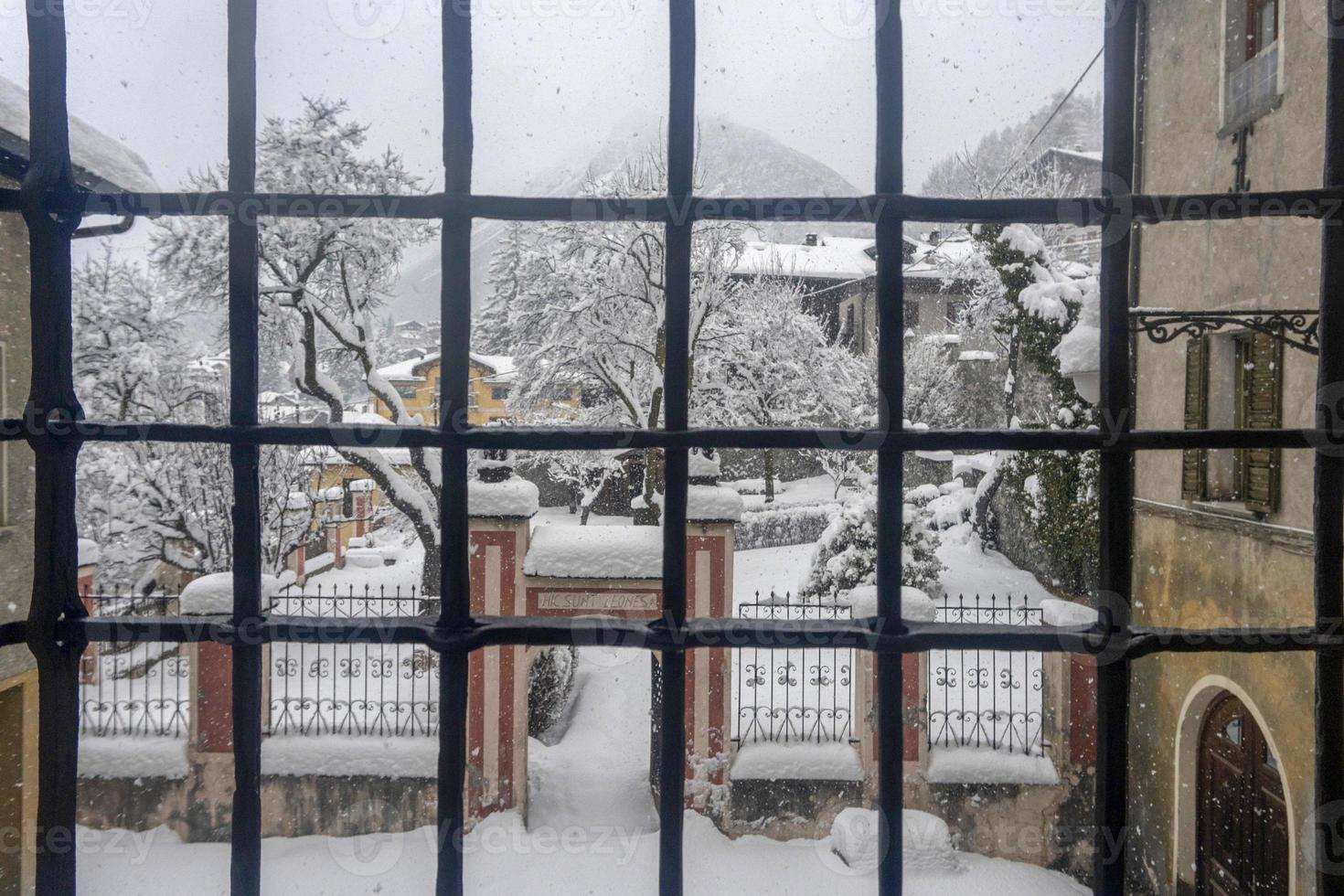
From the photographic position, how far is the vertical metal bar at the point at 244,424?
76 centimetres

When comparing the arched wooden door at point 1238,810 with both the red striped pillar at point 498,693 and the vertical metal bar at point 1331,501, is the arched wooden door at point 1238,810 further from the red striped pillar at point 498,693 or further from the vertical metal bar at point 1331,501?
the red striped pillar at point 498,693

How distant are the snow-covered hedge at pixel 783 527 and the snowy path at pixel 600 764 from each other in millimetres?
3332

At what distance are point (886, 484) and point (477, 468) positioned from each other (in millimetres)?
5860

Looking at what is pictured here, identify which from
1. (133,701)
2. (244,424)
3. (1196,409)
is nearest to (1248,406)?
(1196,409)

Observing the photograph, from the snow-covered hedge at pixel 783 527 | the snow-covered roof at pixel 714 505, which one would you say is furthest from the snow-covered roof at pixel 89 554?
the snow-covered hedge at pixel 783 527

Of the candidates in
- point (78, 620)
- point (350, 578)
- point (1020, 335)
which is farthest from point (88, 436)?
point (350, 578)

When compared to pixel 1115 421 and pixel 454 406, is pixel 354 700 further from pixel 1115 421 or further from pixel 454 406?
pixel 1115 421

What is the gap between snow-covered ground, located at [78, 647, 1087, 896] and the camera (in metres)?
5.40

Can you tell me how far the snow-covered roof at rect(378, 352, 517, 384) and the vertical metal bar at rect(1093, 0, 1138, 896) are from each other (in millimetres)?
6258

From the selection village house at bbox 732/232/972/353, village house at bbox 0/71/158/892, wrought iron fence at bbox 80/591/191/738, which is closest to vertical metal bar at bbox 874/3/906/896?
village house at bbox 0/71/158/892

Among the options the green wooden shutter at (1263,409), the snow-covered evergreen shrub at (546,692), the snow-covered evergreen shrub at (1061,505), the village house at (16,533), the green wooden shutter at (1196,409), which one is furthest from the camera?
the snow-covered evergreen shrub at (546,692)

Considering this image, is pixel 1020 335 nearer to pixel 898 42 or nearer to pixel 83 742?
pixel 898 42

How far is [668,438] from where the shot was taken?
0.73 metres

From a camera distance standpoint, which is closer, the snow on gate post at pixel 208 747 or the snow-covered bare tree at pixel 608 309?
the snow on gate post at pixel 208 747
